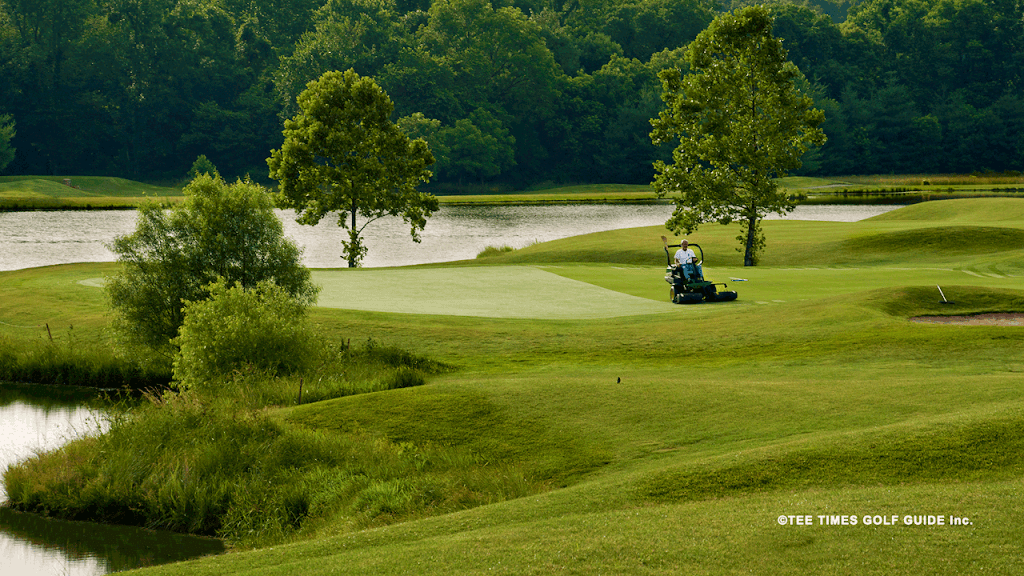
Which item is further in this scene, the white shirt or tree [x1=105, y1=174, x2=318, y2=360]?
the white shirt

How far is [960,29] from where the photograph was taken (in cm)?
15500

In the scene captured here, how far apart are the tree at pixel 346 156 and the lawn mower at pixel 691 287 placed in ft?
83.7

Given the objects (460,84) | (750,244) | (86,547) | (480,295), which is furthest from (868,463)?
(460,84)

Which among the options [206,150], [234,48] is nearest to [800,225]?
[206,150]

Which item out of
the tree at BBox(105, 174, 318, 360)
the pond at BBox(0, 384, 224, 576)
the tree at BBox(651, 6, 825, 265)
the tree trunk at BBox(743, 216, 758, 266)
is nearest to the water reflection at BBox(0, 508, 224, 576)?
the pond at BBox(0, 384, 224, 576)

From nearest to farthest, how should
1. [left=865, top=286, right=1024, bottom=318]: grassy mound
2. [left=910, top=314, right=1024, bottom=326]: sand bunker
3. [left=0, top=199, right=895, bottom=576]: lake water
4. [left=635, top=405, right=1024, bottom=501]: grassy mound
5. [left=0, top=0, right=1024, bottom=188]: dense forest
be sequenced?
[left=635, top=405, right=1024, bottom=501]: grassy mound, [left=0, top=199, right=895, bottom=576]: lake water, [left=910, top=314, right=1024, bottom=326]: sand bunker, [left=865, top=286, right=1024, bottom=318]: grassy mound, [left=0, top=0, right=1024, bottom=188]: dense forest

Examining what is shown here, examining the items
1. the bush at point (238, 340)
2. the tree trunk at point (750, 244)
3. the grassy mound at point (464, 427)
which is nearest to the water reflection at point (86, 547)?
the grassy mound at point (464, 427)

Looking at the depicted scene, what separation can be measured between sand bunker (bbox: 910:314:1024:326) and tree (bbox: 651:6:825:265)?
21.9 metres

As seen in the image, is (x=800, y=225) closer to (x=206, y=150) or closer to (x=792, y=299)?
(x=792, y=299)

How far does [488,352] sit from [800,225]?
42.0m

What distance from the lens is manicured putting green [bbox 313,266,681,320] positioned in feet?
97.9

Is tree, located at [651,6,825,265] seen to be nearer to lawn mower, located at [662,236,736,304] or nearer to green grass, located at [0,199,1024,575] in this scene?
green grass, located at [0,199,1024,575]

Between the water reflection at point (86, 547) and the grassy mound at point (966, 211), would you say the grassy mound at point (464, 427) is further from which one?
the grassy mound at point (966, 211)

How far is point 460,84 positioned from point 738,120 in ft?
352
